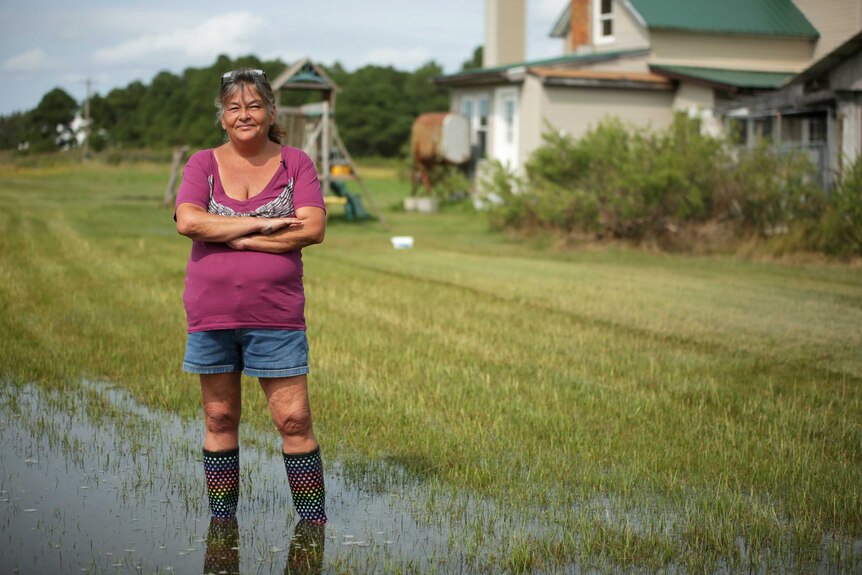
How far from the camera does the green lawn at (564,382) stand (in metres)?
6.07

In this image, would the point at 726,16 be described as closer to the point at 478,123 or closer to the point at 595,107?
the point at 595,107

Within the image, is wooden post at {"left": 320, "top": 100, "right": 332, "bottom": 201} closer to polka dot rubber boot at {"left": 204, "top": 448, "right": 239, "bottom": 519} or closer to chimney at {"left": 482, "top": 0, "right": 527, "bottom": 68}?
chimney at {"left": 482, "top": 0, "right": 527, "bottom": 68}

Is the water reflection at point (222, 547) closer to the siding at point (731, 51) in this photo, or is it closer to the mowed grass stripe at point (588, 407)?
the mowed grass stripe at point (588, 407)

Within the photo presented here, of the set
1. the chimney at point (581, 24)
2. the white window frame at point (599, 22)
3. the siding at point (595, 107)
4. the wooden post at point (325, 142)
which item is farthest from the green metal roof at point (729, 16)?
the wooden post at point (325, 142)

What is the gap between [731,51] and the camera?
34.3m

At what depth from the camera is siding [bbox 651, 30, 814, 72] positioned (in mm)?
33688

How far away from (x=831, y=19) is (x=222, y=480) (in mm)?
32523

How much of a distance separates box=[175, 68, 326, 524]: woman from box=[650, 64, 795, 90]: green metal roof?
26122 millimetres

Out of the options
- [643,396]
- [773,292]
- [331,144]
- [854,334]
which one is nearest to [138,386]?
[643,396]

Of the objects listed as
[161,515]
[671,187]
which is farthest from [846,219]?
[161,515]

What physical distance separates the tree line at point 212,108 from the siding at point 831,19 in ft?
133

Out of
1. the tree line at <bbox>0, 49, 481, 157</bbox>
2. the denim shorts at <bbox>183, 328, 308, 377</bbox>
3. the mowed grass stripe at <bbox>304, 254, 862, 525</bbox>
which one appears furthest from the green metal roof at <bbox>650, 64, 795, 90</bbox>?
the tree line at <bbox>0, 49, 481, 157</bbox>

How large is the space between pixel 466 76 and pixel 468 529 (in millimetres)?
31749

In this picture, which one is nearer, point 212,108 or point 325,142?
point 325,142
